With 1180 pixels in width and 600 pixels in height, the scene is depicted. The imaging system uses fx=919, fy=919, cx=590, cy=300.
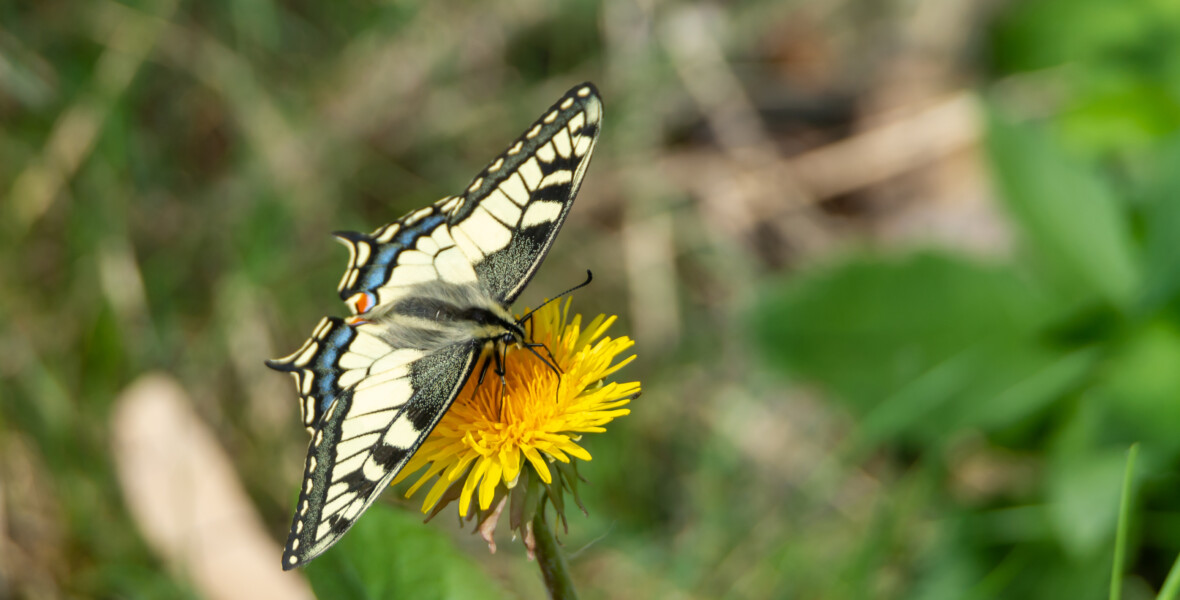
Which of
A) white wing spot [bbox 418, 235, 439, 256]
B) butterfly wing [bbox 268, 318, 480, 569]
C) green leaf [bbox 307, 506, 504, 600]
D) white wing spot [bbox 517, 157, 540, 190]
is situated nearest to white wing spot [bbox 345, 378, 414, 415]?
butterfly wing [bbox 268, 318, 480, 569]

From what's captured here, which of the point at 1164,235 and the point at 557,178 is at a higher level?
the point at 557,178

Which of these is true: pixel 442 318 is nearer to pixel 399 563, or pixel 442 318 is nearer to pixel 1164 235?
pixel 399 563

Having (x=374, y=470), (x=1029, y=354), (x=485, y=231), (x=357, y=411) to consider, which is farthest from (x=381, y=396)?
(x=1029, y=354)

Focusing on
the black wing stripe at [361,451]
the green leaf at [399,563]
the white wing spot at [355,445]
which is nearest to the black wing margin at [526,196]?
the black wing stripe at [361,451]

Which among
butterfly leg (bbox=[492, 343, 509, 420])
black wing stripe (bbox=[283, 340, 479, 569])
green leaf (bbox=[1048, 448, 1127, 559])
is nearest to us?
black wing stripe (bbox=[283, 340, 479, 569])

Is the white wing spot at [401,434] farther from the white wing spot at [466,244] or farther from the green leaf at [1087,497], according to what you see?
→ the green leaf at [1087,497]

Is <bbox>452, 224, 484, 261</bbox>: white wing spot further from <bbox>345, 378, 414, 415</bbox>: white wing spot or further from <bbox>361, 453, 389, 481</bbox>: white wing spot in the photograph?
<bbox>361, 453, 389, 481</bbox>: white wing spot
